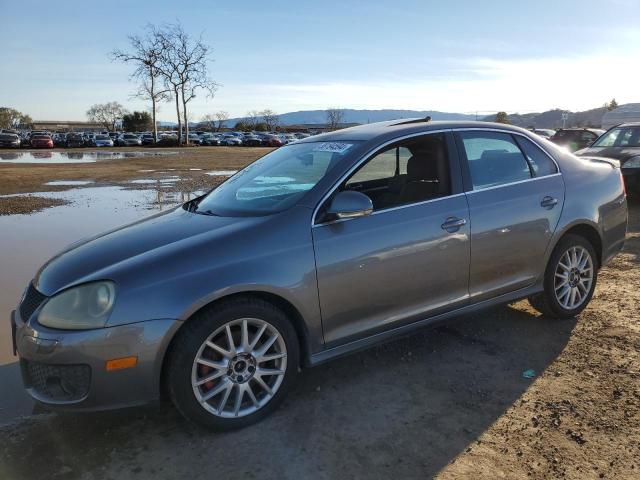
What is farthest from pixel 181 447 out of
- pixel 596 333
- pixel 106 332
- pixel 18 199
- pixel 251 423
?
pixel 18 199

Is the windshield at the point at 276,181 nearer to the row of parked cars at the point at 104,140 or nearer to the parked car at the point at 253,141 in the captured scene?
the row of parked cars at the point at 104,140

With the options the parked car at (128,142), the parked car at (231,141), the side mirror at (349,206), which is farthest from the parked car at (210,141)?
the side mirror at (349,206)

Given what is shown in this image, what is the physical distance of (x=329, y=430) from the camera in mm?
2988

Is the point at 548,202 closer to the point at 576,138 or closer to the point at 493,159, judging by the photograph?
the point at 493,159

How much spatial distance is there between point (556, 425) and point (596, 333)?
5.10ft

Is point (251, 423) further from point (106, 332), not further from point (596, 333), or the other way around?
point (596, 333)

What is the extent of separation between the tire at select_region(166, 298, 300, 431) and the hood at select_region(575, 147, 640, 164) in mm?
9037

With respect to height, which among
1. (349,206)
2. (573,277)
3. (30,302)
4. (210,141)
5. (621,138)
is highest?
(210,141)

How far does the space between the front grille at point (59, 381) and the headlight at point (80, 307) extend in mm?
212

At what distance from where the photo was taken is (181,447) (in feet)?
9.42

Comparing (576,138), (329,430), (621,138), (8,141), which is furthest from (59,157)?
(329,430)

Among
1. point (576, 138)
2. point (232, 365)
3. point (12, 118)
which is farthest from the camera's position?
point (12, 118)

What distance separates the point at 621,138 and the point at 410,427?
9922 millimetres

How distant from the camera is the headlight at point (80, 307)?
2.68 m
